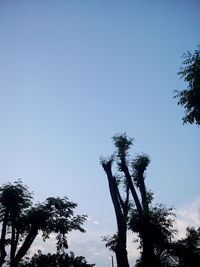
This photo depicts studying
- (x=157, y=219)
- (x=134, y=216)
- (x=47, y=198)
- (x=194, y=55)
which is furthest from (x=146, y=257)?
(x=194, y=55)

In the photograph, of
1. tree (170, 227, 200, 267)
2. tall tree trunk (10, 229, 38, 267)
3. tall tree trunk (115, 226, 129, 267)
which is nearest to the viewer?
tall tree trunk (115, 226, 129, 267)

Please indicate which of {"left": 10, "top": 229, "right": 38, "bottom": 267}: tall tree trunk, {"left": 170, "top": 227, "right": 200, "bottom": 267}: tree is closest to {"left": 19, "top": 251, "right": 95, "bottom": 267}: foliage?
{"left": 10, "top": 229, "right": 38, "bottom": 267}: tall tree trunk

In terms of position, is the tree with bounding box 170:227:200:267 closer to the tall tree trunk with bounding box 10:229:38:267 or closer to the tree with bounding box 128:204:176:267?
the tree with bounding box 128:204:176:267

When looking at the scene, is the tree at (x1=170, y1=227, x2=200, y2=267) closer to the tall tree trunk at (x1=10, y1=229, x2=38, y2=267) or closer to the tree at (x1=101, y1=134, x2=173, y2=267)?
the tree at (x1=101, y1=134, x2=173, y2=267)

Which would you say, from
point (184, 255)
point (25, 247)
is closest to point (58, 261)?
point (25, 247)

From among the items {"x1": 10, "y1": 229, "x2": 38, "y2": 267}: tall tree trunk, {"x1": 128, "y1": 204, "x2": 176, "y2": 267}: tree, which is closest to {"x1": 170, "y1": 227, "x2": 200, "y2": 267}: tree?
{"x1": 128, "y1": 204, "x2": 176, "y2": 267}: tree

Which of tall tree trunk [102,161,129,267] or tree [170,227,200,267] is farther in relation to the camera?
tree [170,227,200,267]

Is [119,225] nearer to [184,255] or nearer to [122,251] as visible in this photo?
[122,251]

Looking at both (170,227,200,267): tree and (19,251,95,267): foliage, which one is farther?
(170,227,200,267): tree

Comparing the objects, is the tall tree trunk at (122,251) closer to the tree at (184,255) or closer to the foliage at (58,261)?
the foliage at (58,261)

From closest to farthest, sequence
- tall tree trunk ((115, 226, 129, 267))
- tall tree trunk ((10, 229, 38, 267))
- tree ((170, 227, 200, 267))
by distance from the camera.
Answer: tall tree trunk ((115, 226, 129, 267)) < tall tree trunk ((10, 229, 38, 267)) < tree ((170, 227, 200, 267))

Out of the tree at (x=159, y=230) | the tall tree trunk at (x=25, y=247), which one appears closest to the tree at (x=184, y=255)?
the tree at (x=159, y=230)

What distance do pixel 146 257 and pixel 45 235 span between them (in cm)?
1403

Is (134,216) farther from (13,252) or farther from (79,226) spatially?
(13,252)
